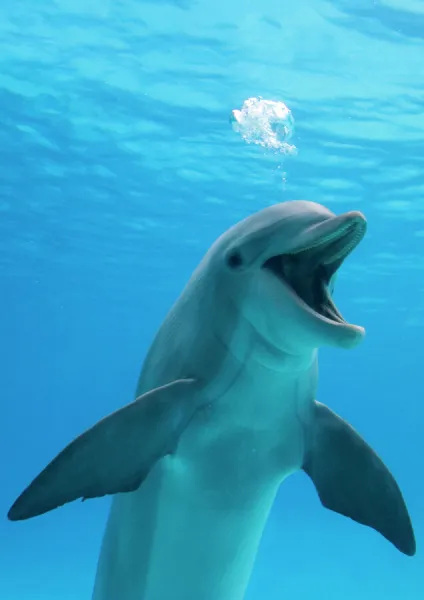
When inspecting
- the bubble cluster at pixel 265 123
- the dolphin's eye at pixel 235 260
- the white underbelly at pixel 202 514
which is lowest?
the white underbelly at pixel 202 514

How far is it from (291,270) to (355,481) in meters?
1.47

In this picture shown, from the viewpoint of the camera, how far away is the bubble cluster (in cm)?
1819

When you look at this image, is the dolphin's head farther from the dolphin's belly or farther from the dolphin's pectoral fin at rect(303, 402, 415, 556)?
the dolphin's pectoral fin at rect(303, 402, 415, 556)

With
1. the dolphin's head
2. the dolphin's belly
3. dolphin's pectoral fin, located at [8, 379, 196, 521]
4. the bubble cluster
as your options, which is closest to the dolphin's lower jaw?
the dolphin's head

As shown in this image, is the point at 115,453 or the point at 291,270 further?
the point at 115,453

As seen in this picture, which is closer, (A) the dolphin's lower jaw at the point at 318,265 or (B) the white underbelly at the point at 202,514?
(A) the dolphin's lower jaw at the point at 318,265

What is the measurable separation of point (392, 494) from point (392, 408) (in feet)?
289

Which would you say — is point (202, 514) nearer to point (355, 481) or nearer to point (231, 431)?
point (231, 431)

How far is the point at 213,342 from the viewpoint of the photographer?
450 cm

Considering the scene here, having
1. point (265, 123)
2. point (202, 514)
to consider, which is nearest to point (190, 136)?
point (265, 123)

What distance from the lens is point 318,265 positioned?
4219mm

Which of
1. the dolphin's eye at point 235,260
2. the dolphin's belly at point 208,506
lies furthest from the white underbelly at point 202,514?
the dolphin's eye at point 235,260

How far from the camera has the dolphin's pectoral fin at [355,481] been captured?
4766 millimetres

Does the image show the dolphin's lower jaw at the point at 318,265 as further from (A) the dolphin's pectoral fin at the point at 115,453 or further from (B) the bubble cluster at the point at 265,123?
(B) the bubble cluster at the point at 265,123
